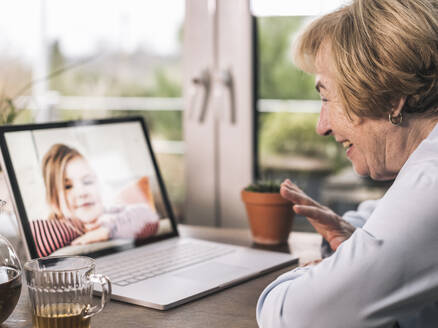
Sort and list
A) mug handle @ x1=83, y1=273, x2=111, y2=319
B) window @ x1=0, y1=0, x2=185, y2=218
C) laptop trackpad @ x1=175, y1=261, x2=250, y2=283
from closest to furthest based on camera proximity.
→ mug handle @ x1=83, y1=273, x2=111, y2=319 < laptop trackpad @ x1=175, y1=261, x2=250, y2=283 < window @ x1=0, y1=0, x2=185, y2=218

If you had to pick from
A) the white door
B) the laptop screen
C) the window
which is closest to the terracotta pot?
the laptop screen

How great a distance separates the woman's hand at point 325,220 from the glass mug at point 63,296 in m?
0.52

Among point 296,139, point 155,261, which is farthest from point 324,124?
point 296,139

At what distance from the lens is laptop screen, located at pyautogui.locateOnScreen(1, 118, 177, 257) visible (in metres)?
1.27

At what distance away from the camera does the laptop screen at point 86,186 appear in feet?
4.15

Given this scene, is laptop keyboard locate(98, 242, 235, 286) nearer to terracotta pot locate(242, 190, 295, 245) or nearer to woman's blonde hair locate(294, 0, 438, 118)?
terracotta pot locate(242, 190, 295, 245)

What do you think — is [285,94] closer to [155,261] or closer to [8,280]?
[155,261]

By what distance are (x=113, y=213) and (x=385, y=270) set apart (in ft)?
2.46

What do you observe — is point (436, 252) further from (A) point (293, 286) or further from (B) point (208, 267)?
(B) point (208, 267)

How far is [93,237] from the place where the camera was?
133 cm

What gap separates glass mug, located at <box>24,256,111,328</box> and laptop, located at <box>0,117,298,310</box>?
0.45 feet

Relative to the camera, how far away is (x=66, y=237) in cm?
129

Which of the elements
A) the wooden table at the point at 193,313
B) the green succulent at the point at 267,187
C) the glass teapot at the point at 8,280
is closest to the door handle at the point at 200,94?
the green succulent at the point at 267,187

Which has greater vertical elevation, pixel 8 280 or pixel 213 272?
pixel 8 280
